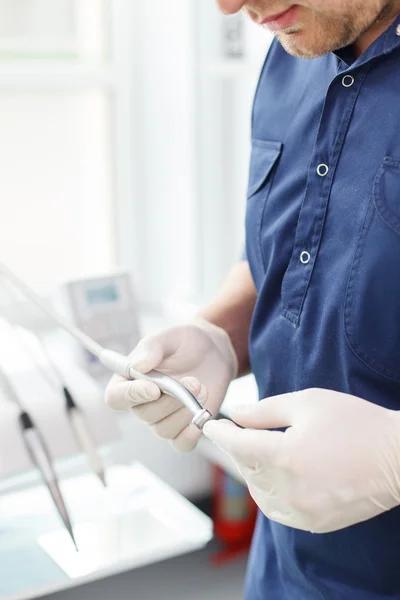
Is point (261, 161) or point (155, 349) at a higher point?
point (261, 161)

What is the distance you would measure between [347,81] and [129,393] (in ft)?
1.49

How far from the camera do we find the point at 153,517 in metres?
1.24

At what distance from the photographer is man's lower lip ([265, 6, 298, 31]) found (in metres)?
0.83

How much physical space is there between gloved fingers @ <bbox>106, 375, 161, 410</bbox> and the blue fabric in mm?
154

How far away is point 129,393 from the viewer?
968 mm

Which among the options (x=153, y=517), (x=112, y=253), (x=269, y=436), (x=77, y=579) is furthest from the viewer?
(x=112, y=253)

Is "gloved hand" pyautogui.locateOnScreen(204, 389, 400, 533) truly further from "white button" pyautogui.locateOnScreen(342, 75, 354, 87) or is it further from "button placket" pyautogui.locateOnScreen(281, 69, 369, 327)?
"white button" pyautogui.locateOnScreen(342, 75, 354, 87)

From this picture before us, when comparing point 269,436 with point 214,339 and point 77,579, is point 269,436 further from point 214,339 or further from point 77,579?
point 77,579

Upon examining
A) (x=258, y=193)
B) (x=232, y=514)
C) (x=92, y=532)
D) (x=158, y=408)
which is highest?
(x=258, y=193)

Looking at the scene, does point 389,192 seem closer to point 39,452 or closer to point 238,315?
point 238,315

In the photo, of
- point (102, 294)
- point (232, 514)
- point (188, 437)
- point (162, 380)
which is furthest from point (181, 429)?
point (232, 514)

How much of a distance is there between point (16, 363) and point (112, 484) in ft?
1.30

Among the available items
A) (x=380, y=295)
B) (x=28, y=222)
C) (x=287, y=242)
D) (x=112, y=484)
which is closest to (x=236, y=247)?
(x=28, y=222)

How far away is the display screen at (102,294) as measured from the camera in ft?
5.73
